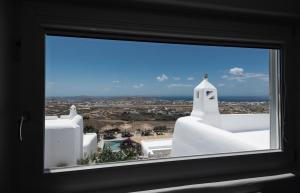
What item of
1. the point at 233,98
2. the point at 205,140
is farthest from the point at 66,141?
the point at 233,98

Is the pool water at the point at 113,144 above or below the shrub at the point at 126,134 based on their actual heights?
below

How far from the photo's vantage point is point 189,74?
1223 mm

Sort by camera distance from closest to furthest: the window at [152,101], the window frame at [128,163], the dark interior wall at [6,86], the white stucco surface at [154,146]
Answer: the dark interior wall at [6,86], the window frame at [128,163], the window at [152,101], the white stucco surface at [154,146]

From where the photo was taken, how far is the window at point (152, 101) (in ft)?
3.45

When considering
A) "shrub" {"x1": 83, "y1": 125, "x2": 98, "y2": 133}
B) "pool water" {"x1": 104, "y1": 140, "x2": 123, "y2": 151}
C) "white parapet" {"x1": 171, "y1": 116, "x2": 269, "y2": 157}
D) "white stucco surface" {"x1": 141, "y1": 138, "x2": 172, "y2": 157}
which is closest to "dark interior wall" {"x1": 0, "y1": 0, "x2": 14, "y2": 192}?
"shrub" {"x1": 83, "y1": 125, "x2": 98, "y2": 133}

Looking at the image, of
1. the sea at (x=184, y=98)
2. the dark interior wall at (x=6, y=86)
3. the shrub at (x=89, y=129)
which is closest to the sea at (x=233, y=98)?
the sea at (x=184, y=98)

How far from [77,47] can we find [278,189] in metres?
1.23

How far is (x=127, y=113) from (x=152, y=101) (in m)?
0.14

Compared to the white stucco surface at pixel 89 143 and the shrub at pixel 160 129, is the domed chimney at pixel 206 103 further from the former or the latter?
the white stucco surface at pixel 89 143

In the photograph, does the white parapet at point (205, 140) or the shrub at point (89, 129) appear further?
the white parapet at point (205, 140)

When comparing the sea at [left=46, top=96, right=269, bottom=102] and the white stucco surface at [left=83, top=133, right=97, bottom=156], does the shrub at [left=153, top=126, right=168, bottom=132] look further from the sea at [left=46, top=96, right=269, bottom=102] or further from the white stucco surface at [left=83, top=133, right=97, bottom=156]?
the white stucco surface at [left=83, top=133, right=97, bottom=156]

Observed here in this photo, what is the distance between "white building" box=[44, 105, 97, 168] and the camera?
1.02m

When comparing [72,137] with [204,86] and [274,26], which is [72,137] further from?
[274,26]

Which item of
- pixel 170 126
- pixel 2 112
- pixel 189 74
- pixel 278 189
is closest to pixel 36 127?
pixel 2 112
